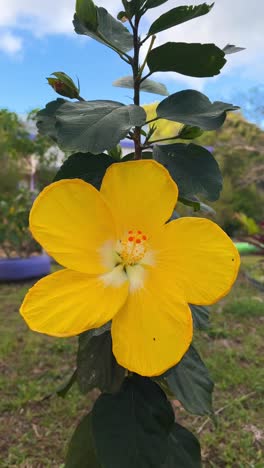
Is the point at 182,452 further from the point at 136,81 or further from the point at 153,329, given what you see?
the point at 136,81

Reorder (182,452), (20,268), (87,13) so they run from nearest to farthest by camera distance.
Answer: (87,13), (182,452), (20,268)

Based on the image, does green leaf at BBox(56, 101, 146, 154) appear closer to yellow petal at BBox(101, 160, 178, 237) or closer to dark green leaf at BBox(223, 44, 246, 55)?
yellow petal at BBox(101, 160, 178, 237)

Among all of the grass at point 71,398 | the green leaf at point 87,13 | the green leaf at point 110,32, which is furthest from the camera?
the grass at point 71,398

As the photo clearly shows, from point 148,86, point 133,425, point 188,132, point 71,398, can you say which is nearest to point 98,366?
point 133,425

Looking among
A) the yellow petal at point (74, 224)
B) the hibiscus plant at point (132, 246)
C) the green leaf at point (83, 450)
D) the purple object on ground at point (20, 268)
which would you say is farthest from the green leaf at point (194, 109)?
the purple object on ground at point (20, 268)

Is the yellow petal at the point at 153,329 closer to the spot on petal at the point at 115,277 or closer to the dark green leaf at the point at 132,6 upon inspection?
the spot on petal at the point at 115,277

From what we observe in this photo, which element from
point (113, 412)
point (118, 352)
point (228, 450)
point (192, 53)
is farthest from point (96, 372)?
point (228, 450)
